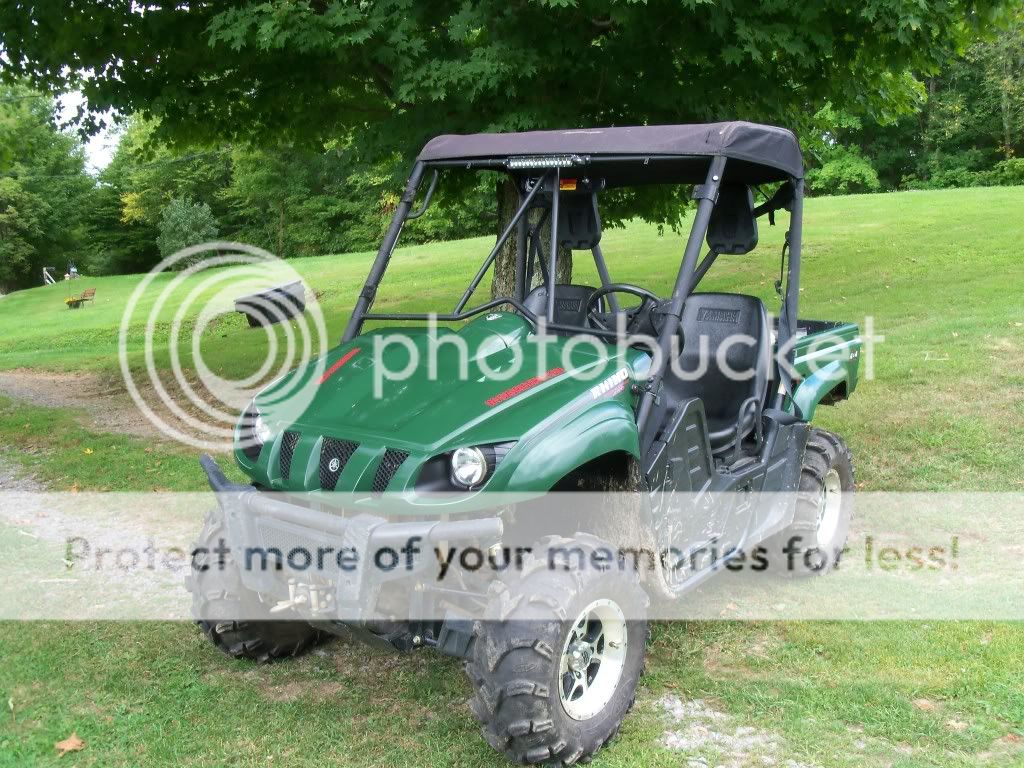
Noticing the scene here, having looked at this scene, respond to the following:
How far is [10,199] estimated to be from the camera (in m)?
47.9

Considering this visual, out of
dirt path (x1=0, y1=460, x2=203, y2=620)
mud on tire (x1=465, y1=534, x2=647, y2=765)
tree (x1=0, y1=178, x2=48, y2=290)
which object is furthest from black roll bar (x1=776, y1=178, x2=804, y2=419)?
tree (x1=0, y1=178, x2=48, y2=290)

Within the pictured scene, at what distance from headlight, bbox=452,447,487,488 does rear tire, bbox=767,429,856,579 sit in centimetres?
241

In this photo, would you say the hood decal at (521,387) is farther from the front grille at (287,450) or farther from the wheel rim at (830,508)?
the wheel rim at (830,508)

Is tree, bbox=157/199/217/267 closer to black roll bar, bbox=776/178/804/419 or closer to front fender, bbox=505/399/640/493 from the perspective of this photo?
black roll bar, bbox=776/178/804/419

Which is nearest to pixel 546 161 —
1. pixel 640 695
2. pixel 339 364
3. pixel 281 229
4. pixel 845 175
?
pixel 339 364

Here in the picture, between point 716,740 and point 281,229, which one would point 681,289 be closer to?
point 716,740

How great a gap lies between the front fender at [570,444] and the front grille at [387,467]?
0.39 meters

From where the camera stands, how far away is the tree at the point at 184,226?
1817 inches

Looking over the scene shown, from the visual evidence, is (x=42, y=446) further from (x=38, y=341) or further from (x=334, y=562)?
(x=38, y=341)

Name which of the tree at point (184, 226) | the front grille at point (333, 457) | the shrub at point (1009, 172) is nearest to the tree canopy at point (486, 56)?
the front grille at point (333, 457)

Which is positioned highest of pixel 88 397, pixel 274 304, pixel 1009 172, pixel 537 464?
pixel 1009 172

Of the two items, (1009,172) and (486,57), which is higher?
(486,57)

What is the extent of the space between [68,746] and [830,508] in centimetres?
401

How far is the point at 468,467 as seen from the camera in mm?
3322
